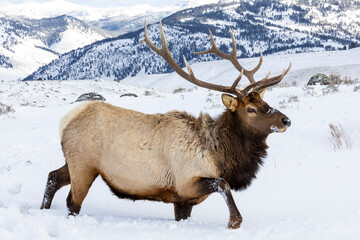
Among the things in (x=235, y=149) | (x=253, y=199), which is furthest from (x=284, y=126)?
(x=253, y=199)

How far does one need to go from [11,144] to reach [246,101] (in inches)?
223

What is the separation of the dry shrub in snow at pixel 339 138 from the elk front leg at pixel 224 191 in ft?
10.1

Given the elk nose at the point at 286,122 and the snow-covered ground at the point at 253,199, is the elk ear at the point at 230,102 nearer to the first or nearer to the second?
the elk nose at the point at 286,122

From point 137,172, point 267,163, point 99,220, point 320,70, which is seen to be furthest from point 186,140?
point 320,70

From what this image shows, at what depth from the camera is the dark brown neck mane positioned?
13.8 ft

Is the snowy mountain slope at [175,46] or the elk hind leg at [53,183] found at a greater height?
the elk hind leg at [53,183]

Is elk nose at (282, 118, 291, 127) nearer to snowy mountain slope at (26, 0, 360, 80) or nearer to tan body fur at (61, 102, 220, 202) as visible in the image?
tan body fur at (61, 102, 220, 202)

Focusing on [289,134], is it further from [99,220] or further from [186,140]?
[99,220]

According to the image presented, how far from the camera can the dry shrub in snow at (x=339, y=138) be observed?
19.5 ft

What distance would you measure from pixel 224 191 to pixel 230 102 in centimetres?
118

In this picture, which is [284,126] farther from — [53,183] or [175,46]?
[175,46]

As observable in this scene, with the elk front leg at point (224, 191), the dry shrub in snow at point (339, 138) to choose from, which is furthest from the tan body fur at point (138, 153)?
the dry shrub in snow at point (339, 138)

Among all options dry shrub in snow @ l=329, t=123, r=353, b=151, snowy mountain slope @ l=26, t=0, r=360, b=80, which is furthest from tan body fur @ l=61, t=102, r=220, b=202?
snowy mountain slope @ l=26, t=0, r=360, b=80

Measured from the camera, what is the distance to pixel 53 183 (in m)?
4.84
